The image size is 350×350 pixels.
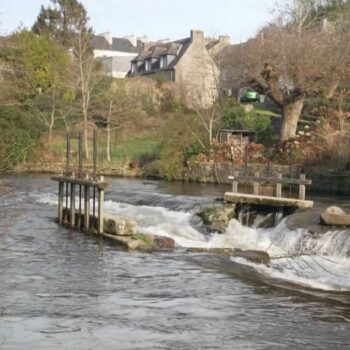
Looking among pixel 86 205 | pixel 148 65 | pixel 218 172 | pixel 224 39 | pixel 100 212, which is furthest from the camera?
pixel 148 65

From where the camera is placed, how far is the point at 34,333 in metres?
9.84

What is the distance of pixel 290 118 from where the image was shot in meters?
36.6

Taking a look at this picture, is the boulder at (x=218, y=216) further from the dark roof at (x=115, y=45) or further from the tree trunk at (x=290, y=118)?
the dark roof at (x=115, y=45)

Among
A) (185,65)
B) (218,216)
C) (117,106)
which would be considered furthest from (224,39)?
(218,216)

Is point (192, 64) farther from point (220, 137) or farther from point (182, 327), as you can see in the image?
point (182, 327)

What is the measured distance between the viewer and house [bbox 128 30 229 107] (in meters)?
56.7

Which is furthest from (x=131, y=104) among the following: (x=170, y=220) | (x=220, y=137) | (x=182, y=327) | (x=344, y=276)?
(x=182, y=327)

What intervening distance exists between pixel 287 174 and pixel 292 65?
19.9ft

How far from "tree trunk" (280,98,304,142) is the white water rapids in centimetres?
1472

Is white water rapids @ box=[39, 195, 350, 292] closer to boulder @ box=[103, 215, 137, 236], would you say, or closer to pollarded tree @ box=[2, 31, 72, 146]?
boulder @ box=[103, 215, 137, 236]

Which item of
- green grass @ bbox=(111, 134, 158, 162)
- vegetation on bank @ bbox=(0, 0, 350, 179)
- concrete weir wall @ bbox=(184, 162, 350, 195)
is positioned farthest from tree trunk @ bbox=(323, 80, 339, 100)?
green grass @ bbox=(111, 134, 158, 162)

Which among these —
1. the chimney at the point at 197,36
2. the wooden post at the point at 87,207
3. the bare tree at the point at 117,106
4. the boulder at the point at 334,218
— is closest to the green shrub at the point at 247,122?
the bare tree at the point at 117,106

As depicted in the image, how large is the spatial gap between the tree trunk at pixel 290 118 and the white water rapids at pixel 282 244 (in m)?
14.7

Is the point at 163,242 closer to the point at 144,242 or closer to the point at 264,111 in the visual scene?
the point at 144,242
